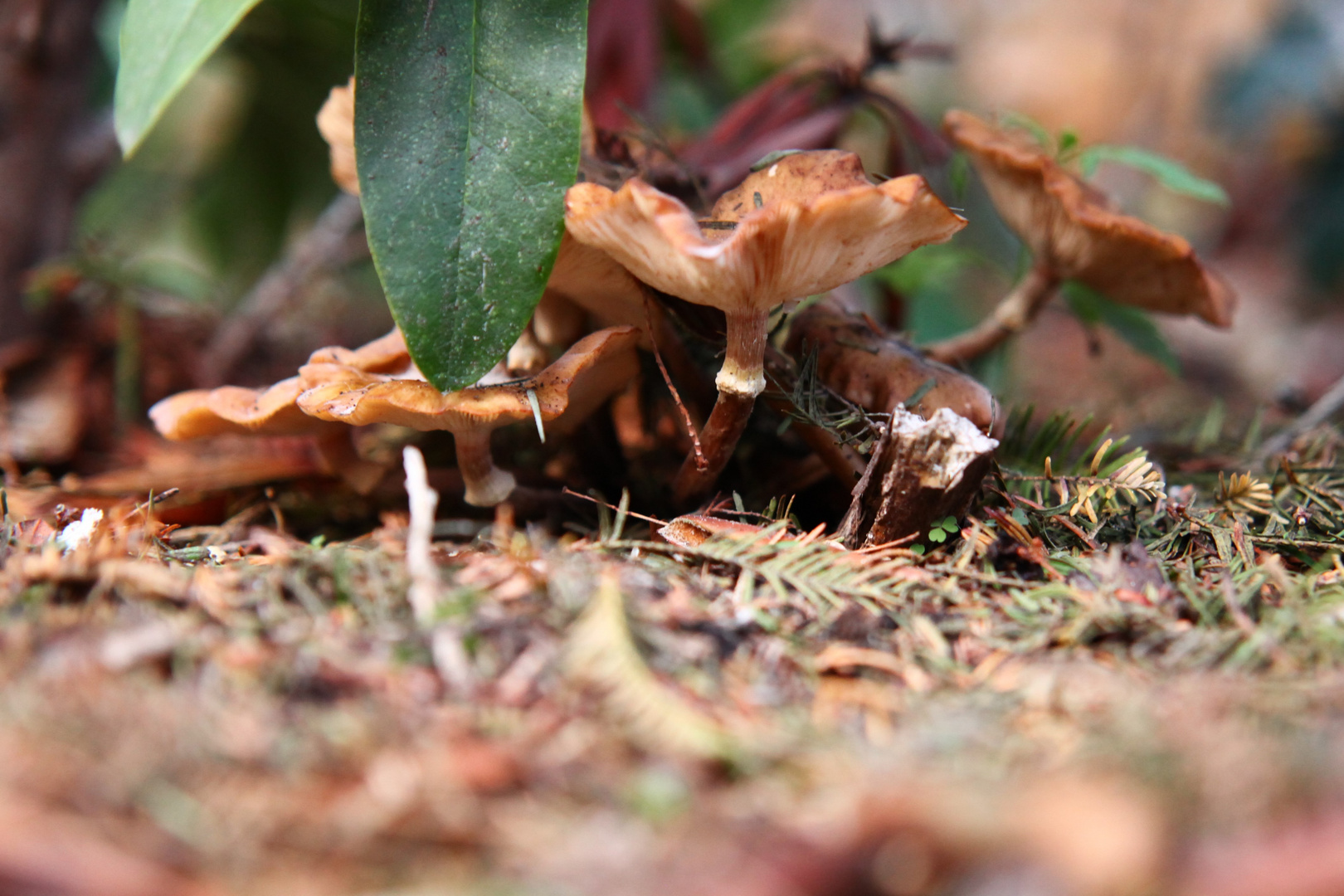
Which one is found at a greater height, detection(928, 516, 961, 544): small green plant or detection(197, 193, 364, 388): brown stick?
detection(928, 516, 961, 544): small green plant

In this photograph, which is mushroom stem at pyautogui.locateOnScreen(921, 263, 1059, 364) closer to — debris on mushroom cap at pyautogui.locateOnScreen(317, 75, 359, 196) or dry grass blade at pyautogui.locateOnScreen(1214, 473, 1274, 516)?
dry grass blade at pyautogui.locateOnScreen(1214, 473, 1274, 516)

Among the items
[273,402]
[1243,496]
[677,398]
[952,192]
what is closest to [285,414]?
[273,402]

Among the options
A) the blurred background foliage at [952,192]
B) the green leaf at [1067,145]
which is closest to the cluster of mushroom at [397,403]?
the blurred background foliage at [952,192]

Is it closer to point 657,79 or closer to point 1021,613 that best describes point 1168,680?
point 1021,613

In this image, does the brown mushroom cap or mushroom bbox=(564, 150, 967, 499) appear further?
the brown mushroom cap

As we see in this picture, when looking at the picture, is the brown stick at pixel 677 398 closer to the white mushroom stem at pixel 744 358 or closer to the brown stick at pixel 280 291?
the white mushroom stem at pixel 744 358

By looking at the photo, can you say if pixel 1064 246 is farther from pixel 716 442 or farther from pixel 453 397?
pixel 453 397

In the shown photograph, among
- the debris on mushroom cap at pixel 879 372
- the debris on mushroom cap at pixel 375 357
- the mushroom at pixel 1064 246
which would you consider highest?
the mushroom at pixel 1064 246

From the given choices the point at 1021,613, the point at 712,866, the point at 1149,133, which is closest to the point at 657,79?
the point at 1021,613

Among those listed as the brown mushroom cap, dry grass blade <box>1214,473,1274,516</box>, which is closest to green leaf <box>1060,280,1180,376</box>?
dry grass blade <box>1214,473,1274,516</box>
